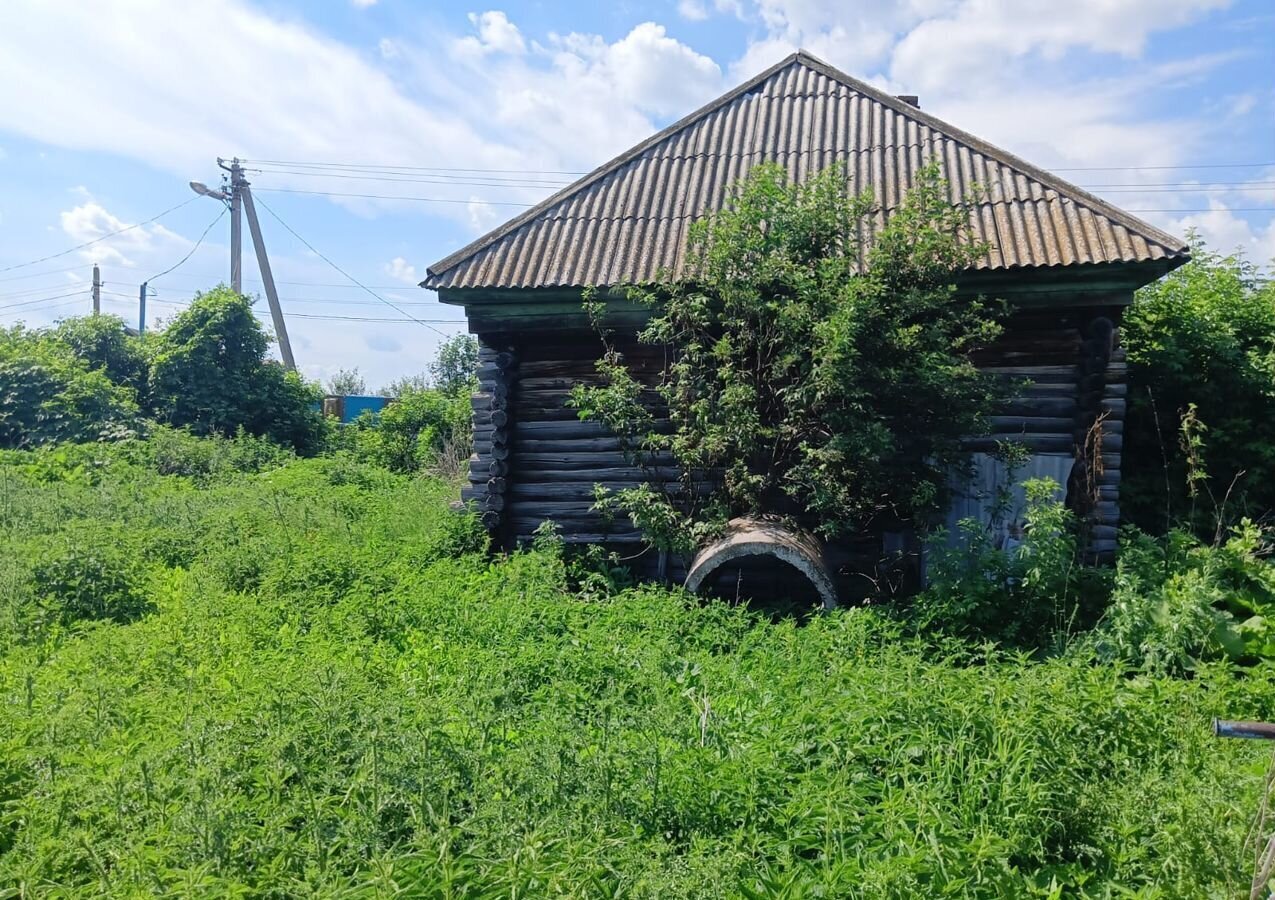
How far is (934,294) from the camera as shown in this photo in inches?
250

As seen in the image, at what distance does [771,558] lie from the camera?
7383mm

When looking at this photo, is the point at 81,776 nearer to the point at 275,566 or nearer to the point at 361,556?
the point at 275,566

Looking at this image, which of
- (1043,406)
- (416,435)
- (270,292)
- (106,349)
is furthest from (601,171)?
(270,292)

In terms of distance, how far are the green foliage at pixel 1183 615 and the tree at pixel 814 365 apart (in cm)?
153

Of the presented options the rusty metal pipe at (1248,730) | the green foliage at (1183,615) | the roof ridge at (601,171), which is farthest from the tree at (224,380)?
the rusty metal pipe at (1248,730)

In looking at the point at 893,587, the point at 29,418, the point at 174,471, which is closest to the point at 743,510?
the point at 893,587

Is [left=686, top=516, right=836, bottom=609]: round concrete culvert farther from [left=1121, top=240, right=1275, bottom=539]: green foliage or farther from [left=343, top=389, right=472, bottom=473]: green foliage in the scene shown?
[left=343, top=389, right=472, bottom=473]: green foliage

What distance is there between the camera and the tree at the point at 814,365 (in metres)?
6.23

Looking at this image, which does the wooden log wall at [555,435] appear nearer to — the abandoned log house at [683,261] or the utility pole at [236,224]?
the abandoned log house at [683,261]

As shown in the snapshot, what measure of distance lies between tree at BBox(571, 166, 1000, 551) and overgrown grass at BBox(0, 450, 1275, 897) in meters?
1.60

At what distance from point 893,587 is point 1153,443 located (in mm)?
4646

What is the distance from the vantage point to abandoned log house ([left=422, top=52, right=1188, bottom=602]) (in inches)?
270

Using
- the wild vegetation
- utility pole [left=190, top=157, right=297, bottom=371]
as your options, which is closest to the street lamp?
utility pole [left=190, top=157, right=297, bottom=371]

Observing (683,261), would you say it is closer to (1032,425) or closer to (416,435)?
(1032,425)
